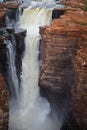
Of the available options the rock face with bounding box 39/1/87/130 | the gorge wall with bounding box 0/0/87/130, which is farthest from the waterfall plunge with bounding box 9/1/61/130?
the rock face with bounding box 39/1/87/130

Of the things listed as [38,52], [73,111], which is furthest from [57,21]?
[73,111]

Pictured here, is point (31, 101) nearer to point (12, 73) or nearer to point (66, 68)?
point (12, 73)

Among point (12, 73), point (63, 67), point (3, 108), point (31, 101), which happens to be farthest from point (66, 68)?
point (3, 108)

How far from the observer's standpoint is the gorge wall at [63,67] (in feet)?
69.3

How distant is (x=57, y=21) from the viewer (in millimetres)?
25219

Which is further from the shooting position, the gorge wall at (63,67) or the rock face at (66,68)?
the rock face at (66,68)

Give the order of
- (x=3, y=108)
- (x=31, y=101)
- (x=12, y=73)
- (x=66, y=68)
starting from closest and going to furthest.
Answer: (x=3, y=108), (x=66, y=68), (x=12, y=73), (x=31, y=101)

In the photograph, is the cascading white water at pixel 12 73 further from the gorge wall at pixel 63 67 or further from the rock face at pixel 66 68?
the rock face at pixel 66 68

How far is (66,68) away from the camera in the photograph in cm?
2319

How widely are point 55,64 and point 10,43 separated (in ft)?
13.4

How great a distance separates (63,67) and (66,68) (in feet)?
0.67

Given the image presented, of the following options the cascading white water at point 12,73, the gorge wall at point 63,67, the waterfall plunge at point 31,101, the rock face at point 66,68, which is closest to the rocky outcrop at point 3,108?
the gorge wall at point 63,67

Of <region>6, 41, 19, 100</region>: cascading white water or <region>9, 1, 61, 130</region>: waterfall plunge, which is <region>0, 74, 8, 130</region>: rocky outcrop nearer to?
<region>9, 1, 61, 130</region>: waterfall plunge

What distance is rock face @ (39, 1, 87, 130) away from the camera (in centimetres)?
2128
